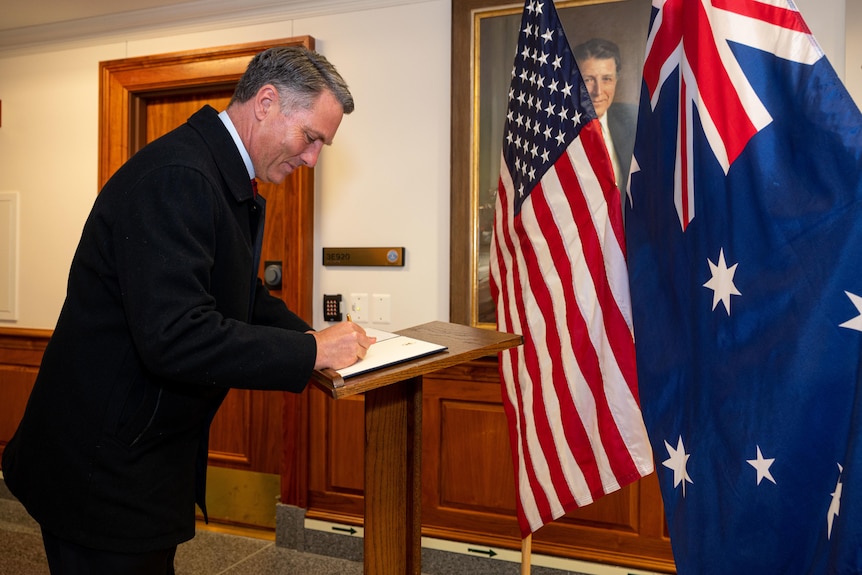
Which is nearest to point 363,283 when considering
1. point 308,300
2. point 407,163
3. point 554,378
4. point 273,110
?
point 308,300

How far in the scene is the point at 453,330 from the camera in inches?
65.1

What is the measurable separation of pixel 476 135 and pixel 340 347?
2.00 meters

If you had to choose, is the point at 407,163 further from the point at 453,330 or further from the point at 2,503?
the point at 2,503

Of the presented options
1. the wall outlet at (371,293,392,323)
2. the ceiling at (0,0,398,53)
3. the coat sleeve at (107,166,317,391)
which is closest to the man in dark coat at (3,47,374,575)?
the coat sleeve at (107,166,317,391)

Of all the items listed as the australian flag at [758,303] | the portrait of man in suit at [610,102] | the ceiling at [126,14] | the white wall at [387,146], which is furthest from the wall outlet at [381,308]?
the australian flag at [758,303]

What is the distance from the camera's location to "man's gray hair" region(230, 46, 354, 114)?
154cm

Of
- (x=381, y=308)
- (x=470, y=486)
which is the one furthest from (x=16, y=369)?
(x=470, y=486)

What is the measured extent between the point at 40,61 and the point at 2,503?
8.39 feet

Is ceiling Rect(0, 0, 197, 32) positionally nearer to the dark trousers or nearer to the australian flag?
the dark trousers

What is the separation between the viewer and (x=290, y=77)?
1538 mm

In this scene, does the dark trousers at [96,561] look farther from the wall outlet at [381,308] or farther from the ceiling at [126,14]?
the ceiling at [126,14]

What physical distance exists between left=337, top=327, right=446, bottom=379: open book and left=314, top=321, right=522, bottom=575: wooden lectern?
0.18ft

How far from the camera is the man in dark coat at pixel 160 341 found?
4.08 ft

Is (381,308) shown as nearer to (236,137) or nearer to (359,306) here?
(359,306)
